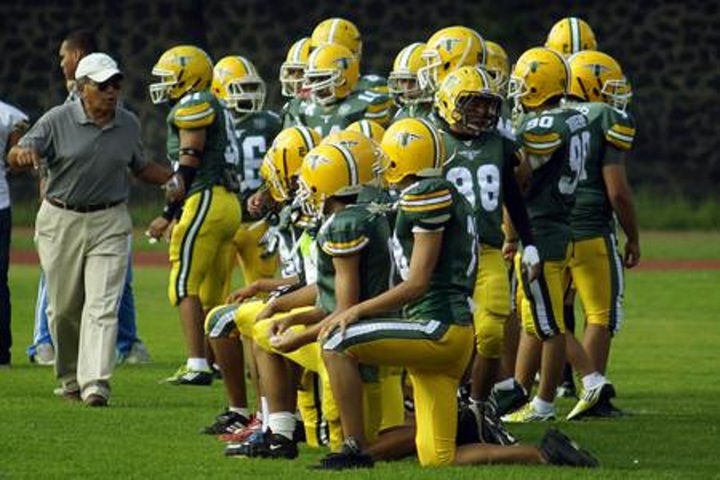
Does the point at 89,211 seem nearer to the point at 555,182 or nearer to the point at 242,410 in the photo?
the point at 242,410

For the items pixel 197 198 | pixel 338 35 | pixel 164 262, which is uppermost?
pixel 338 35

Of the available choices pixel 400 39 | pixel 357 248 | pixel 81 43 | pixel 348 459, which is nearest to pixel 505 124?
pixel 357 248

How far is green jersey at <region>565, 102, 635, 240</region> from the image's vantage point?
41.5 feet

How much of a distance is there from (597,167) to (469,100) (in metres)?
1.80

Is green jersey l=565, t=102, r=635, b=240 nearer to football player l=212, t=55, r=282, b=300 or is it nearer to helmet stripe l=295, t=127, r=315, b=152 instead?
helmet stripe l=295, t=127, r=315, b=152

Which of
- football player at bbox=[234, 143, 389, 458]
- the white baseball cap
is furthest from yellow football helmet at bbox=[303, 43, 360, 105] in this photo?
football player at bbox=[234, 143, 389, 458]

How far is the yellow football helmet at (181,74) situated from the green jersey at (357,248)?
14.1 feet

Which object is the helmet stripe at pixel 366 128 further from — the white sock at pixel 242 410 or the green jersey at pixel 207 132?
the green jersey at pixel 207 132

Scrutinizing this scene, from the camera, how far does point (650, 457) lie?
35.1 ft

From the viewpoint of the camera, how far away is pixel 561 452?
10.0 m

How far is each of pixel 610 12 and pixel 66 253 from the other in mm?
19432

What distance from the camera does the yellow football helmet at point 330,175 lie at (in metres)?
10.1

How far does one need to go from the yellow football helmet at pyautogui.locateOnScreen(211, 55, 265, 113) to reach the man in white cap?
207 cm

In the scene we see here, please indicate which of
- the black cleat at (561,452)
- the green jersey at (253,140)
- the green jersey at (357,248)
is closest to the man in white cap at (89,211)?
the green jersey at (253,140)
